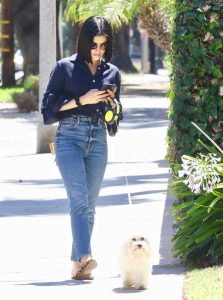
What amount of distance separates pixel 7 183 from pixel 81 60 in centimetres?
670

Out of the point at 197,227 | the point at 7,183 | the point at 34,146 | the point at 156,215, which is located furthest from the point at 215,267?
the point at 34,146

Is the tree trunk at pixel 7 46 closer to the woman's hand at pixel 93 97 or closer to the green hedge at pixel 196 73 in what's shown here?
the green hedge at pixel 196 73

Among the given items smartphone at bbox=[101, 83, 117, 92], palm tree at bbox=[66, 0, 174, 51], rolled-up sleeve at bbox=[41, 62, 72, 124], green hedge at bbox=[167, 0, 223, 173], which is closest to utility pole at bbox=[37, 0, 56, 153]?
palm tree at bbox=[66, 0, 174, 51]

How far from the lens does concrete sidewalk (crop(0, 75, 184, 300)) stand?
824 cm

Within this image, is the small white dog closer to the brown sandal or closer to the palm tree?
the brown sandal

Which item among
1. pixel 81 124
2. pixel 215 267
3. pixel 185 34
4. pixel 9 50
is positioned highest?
pixel 185 34

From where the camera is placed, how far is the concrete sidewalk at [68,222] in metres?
8.24

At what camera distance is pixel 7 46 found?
125 feet

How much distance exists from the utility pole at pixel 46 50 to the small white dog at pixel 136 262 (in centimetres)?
1060

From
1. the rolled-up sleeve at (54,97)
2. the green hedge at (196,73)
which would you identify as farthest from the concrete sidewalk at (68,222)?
the rolled-up sleeve at (54,97)

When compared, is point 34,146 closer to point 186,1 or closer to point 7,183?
point 7,183

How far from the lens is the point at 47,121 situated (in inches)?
331

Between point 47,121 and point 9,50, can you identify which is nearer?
point 47,121

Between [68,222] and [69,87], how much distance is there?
10.9 ft
